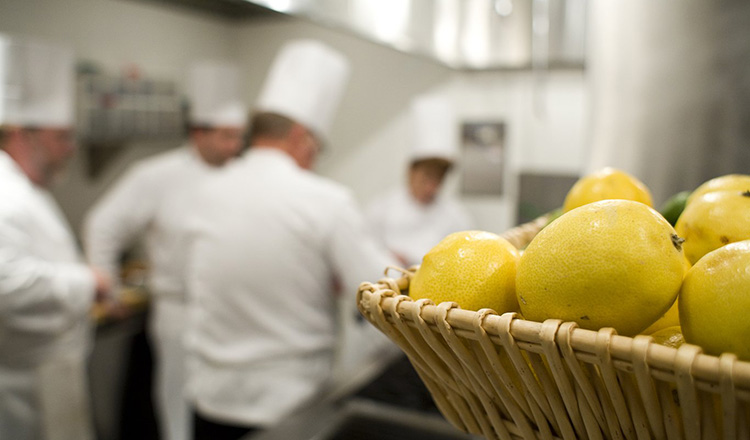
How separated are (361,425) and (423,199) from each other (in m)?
2.16

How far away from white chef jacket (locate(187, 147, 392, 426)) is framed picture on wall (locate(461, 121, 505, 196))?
2098mm

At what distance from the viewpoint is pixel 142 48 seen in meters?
3.72

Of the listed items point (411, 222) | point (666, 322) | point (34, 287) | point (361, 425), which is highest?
point (666, 322)

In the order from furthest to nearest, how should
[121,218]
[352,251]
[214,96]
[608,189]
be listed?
[214,96]
[121,218]
[352,251]
[608,189]

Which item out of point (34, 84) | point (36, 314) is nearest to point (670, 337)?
point (36, 314)

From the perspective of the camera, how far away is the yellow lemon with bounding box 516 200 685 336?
0.35 metres

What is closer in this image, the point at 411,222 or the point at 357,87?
the point at 411,222

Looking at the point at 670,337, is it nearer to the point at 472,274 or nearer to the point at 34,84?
the point at 472,274

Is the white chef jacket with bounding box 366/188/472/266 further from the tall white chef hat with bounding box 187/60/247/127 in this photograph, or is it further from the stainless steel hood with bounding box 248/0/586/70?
the tall white chef hat with bounding box 187/60/247/127

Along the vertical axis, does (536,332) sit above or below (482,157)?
above

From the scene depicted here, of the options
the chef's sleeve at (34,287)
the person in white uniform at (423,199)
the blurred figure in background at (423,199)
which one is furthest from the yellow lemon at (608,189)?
the person in white uniform at (423,199)

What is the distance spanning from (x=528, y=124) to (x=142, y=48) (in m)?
2.49

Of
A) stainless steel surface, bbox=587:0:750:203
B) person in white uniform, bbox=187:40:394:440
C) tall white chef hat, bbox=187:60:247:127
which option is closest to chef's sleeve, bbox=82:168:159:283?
tall white chef hat, bbox=187:60:247:127

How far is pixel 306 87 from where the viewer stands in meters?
2.08
